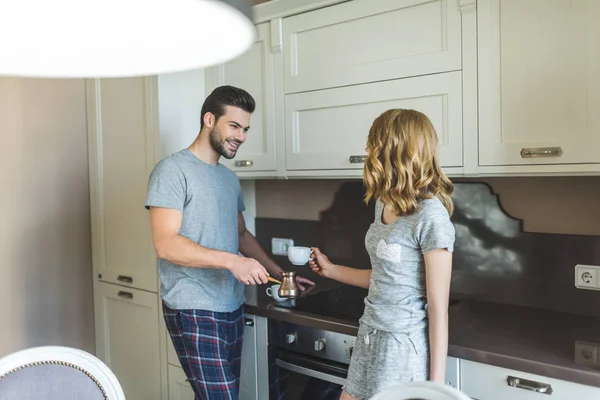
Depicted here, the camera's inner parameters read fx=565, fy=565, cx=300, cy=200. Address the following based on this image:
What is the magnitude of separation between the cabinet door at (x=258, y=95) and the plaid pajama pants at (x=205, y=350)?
69 cm

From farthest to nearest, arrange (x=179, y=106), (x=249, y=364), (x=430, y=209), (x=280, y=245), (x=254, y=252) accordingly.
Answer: (x=280, y=245) < (x=179, y=106) < (x=254, y=252) < (x=249, y=364) < (x=430, y=209)

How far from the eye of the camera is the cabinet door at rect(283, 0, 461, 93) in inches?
72.2

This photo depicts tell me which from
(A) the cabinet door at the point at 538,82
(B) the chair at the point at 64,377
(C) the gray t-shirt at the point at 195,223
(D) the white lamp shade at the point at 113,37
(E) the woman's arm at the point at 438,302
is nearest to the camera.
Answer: (D) the white lamp shade at the point at 113,37

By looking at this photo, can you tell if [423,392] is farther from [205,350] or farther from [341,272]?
[205,350]

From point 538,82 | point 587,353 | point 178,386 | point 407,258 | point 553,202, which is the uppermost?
point 538,82

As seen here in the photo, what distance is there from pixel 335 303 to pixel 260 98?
895 millimetres

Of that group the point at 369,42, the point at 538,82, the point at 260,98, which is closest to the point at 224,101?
the point at 260,98

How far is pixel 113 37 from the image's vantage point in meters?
0.64

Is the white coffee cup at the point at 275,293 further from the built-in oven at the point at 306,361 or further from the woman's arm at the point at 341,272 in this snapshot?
the woman's arm at the point at 341,272

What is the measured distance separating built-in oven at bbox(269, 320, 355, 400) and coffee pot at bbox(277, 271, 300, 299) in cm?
11

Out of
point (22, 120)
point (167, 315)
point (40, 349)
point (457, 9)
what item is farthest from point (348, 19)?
point (22, 120)

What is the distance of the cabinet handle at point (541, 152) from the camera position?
1602 mm

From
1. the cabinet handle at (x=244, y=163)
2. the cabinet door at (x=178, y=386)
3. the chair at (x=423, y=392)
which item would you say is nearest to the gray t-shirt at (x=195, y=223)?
the cabinet handle at (x=244, y=163)

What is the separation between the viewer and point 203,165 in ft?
6.71
